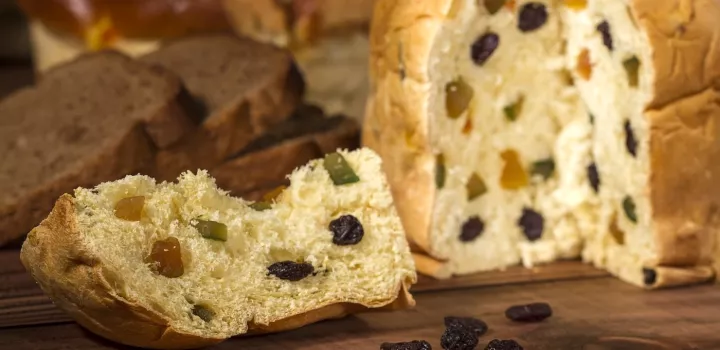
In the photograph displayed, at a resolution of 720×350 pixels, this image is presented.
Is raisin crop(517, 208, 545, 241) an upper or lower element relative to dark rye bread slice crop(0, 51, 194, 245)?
lower

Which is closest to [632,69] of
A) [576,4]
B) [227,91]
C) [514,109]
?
[576,4]

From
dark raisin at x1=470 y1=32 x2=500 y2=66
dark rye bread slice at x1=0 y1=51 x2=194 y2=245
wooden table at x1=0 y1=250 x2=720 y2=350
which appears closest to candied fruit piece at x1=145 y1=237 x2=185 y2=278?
wooden table at x1=0 y1=250 x2=720 y2=350

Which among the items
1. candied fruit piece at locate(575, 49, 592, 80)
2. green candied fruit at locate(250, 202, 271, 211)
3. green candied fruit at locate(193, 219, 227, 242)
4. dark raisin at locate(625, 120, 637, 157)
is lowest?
green candied fruit at locate(193, 219, 227, 242)

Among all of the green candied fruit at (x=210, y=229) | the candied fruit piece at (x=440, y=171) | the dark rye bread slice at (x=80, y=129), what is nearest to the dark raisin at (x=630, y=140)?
the candied fruit piece at (x=440, y=171)

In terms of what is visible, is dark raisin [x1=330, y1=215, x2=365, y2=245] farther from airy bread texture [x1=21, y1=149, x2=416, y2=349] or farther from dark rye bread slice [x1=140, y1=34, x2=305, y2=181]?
dark rye bread slice [x1=140, y1=34, x2=305, y2=181]

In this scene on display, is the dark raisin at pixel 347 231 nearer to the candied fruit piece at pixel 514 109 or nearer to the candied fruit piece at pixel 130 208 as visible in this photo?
the candied fruit piece at pixel 130 208

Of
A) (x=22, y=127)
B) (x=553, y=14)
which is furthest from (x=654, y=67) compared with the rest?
(x=22, y=127)
